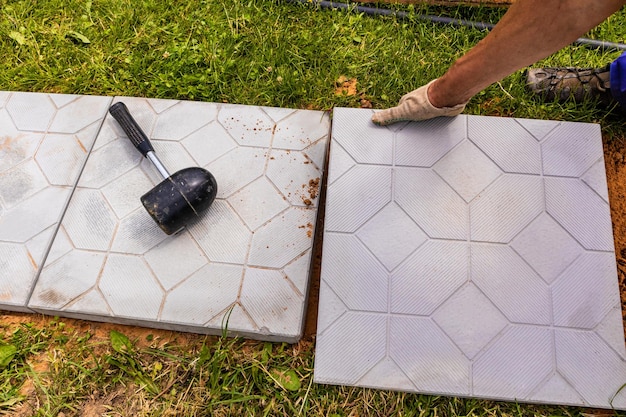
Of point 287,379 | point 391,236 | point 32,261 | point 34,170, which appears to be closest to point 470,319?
point 391,236

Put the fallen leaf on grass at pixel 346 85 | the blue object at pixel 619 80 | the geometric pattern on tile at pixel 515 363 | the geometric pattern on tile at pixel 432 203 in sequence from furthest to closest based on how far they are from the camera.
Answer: the fallen leaf on grass at pixel 346 85 < the blue object at pixel 619 80 < the geometric pattern on tile at pixel 432 203 < the geometric pattern on tile at pixel 515 363

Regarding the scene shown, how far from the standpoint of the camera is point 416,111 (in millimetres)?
2201

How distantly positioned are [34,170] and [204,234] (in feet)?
3.50

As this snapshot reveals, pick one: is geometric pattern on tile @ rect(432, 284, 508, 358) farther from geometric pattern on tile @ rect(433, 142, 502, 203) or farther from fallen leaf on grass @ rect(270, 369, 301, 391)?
fallen leaf on grass @ rect(270, 369, 301, 391)

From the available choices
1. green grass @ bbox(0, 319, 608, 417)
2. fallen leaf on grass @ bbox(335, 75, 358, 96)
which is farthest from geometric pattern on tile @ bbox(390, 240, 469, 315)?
fallen leaf on grass @ bbox(335, 75, 358, 96)

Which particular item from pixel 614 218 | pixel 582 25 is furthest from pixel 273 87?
pixel 614 218

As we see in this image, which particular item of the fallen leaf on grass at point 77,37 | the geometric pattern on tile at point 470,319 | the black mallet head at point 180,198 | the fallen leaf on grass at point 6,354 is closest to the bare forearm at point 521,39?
the geometric pattern on tile at point 470,319

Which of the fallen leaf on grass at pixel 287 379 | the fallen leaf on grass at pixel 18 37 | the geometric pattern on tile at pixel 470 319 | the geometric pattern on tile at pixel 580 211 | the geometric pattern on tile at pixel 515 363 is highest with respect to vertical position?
the fallen leaf on grass at pixel 18 37

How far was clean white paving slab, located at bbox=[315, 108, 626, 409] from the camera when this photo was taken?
188 cm

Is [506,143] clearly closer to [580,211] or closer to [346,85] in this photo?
[580,211]

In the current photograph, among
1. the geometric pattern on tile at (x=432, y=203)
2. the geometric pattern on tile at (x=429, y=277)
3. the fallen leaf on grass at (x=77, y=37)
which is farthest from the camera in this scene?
the fallen leaf on grass at (x=77, y=37)

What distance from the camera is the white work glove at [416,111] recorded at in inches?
85.5

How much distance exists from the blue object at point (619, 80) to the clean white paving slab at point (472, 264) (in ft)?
1.10

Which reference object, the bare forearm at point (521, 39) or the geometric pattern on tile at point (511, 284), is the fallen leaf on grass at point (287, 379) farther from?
the bare forearm at point (521, 39)
